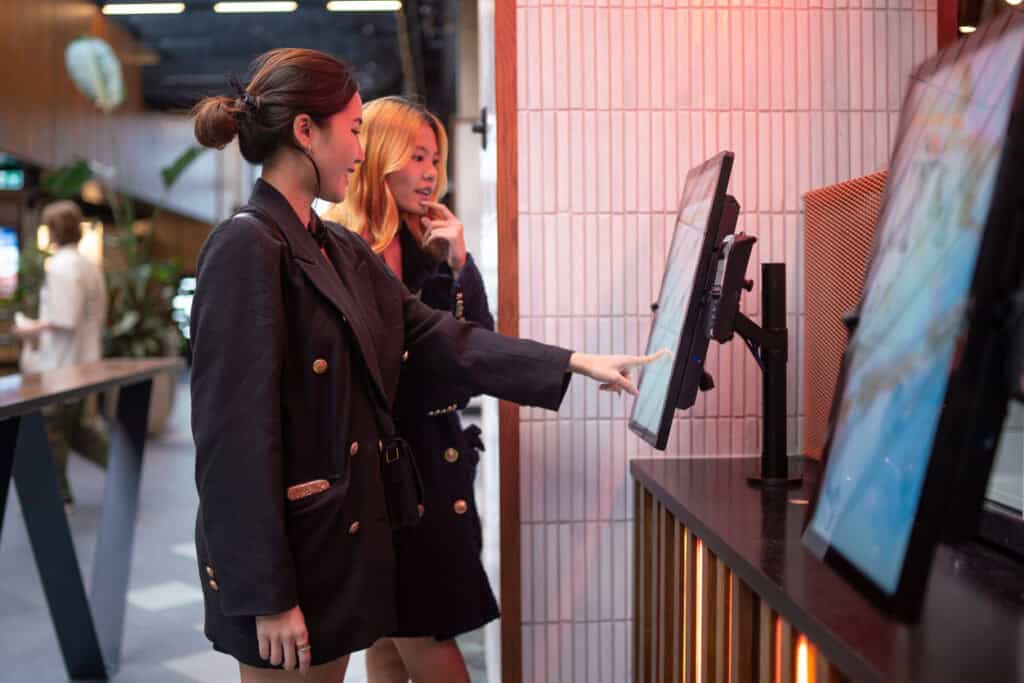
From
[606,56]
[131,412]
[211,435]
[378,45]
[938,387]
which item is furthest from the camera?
[378,45]

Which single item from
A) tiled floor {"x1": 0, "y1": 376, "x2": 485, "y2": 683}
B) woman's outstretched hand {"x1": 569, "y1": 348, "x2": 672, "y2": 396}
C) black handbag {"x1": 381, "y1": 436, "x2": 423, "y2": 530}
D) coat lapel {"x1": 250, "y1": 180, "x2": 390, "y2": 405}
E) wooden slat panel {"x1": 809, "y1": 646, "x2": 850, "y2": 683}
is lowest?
tiled floor {"x1": 0, "y1": 376, "x2": 485, "y2": 683}

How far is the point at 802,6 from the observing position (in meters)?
2.42

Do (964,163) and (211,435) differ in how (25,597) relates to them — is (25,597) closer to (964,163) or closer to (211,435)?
(211,435)

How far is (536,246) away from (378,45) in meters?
10.8

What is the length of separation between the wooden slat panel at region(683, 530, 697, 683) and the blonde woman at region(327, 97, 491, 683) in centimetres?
48

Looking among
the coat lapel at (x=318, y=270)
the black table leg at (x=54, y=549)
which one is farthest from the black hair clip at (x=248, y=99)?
the black table leg at (x=54, y=549)

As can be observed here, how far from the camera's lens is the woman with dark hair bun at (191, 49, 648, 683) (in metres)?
1.54

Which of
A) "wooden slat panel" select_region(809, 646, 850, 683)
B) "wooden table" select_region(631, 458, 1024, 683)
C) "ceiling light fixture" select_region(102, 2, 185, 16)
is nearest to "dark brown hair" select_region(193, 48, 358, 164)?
"wooden table" select_region(631, 458, 1024, 683)

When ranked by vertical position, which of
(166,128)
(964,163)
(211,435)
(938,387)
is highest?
(166,128)

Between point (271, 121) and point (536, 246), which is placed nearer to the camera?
point (271, 121)

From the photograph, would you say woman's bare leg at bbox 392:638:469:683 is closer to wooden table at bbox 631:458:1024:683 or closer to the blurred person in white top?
wooden table at bbox 631:458:1024:683

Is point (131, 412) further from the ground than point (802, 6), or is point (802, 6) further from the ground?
point (802, 6)

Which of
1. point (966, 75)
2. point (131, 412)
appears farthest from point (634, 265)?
point (131, 412)

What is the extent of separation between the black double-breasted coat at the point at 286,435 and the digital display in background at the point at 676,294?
0.46 m
